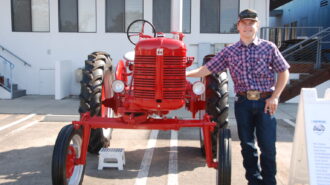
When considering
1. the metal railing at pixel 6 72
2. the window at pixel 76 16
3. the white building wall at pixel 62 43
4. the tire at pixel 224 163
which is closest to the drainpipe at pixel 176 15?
the tire at pixel 224 163

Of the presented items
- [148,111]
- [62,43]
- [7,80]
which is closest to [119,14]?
[62,43]

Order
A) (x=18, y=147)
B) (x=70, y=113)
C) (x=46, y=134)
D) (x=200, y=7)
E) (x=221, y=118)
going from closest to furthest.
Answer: (x=221, y=118), (x=18, y=147), (x=46, y=134), (x=70, y=113), (x=200, y=7)

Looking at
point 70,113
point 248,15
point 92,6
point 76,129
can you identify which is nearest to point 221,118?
point 248,15

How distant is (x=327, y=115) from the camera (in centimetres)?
294

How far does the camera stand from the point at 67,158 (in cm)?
310

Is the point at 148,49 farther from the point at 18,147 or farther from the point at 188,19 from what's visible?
the point at 188,19

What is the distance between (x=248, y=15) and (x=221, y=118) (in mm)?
1401

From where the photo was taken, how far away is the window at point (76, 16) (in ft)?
34.9

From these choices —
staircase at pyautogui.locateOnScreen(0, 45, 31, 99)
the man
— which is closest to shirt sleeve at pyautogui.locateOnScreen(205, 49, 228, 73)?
the man

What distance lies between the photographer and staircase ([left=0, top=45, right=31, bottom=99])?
9648mm

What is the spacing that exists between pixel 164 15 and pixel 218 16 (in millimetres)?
1674

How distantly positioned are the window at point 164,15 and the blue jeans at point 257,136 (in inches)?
298

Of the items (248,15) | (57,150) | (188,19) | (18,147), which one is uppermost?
(188,19)

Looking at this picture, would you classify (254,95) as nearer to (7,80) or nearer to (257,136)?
(257,136)
